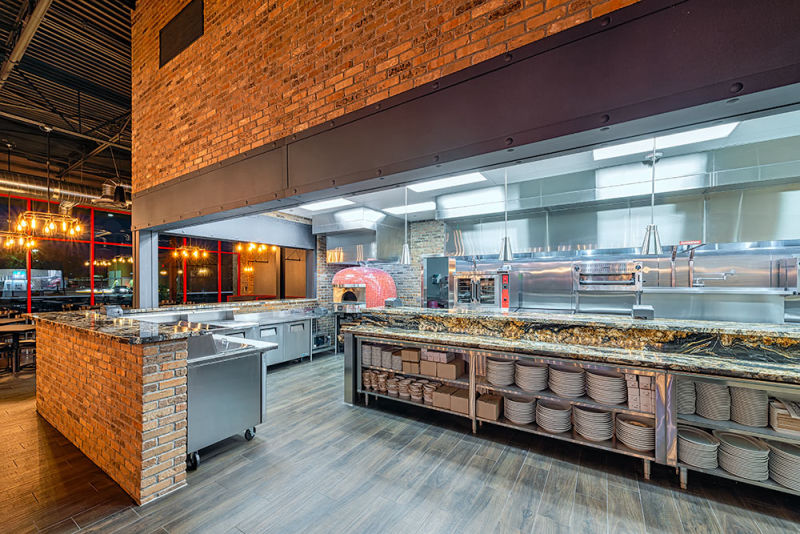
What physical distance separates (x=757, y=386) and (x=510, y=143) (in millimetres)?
2502

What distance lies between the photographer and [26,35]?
363 cm

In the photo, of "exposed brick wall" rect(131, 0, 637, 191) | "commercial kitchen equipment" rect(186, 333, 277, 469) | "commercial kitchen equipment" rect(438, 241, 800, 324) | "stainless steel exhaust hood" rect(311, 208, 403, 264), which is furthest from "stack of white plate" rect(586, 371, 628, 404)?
"stainless steel exhaust hood" rect(311, 208, 403, 264)

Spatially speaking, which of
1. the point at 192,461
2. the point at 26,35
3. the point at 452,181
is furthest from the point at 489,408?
the point at 26,35

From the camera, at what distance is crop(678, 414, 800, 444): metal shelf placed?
7.56ft

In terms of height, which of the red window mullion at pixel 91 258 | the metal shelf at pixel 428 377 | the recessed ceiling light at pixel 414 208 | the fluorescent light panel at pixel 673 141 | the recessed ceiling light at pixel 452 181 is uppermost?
the fluorescent light panel at pixel 673 141

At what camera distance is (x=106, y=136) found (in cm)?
609

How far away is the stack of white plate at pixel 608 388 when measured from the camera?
284cm

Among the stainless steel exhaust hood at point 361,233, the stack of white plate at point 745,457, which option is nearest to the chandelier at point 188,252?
the stainless steel exhaust hood at point 361,233

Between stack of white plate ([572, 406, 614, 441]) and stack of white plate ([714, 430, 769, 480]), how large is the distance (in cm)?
73

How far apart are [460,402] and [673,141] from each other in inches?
160

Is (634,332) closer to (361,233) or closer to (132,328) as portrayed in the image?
(132,328)

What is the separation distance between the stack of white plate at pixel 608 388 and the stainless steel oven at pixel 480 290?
3671mm

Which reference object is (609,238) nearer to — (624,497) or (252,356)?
(624,497)

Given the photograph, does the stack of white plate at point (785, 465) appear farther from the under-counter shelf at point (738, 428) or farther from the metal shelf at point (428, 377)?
the metal shelf at point (428, 377)
